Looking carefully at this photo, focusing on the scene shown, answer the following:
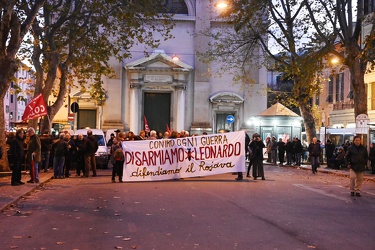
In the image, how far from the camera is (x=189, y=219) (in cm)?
1229

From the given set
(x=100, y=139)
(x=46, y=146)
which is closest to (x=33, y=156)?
(x=46, y=146)

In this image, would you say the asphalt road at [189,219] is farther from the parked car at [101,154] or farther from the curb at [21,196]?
the parked car at [101,154]

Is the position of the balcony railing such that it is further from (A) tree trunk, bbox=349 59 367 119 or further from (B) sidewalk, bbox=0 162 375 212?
(B) sidewalk, bbox=0 162 375 212

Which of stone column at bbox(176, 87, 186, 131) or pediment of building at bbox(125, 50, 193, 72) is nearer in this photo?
pediment of building at bbox(125, 50, 193, 72)

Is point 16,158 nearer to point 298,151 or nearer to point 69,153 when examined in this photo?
point 69,153

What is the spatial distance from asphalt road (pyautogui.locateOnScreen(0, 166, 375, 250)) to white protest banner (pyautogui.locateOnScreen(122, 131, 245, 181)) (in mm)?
3673

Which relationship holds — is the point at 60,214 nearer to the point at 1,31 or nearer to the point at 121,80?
the point at 1,31

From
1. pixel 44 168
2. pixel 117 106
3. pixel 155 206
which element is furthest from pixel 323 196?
pixel 117 106

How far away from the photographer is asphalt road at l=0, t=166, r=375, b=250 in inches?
386

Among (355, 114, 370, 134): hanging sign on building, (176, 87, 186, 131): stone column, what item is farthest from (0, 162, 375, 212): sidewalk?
(176, 87, 186, 131): stone column

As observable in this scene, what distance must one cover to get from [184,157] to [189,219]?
39.6 feet

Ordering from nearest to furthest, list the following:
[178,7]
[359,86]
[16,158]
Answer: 1. [16,158]
2. [359,86]
3. [178,7]

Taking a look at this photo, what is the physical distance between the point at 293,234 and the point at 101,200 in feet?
22.1

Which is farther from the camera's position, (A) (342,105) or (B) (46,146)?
(A) (342,105)
